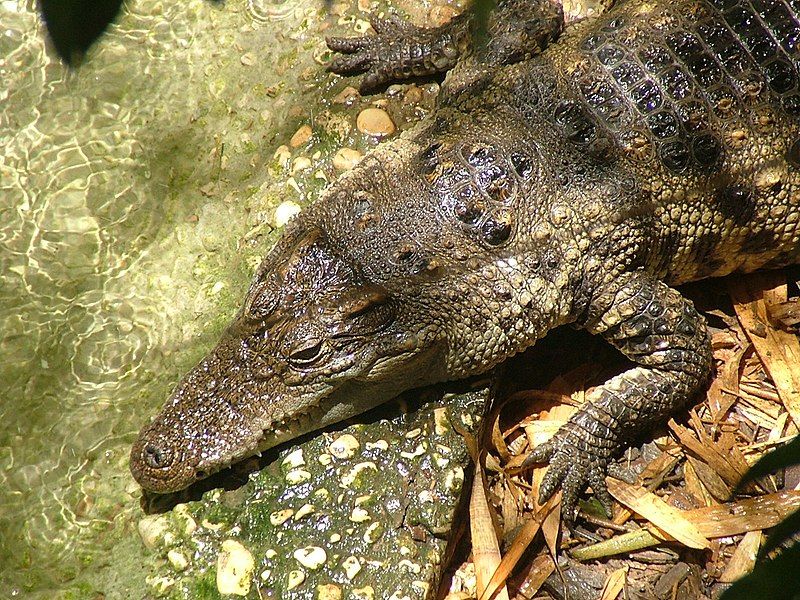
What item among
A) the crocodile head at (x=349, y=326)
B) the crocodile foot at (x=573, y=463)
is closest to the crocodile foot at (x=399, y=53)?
the crocodile head at (x=349, y=326)

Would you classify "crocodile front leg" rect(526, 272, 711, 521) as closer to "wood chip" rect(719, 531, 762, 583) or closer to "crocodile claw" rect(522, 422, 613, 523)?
"crocodile claw" rect(522, 422, 613, 523)

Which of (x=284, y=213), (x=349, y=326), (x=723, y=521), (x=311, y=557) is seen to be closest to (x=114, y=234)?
(x=284, y=213)

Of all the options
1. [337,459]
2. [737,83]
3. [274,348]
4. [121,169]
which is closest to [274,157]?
[121,169]

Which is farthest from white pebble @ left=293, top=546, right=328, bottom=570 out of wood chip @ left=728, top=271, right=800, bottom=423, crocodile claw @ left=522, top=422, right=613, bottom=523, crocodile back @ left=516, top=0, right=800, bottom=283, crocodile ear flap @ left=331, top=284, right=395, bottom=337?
wood chip @ left=728, top=271, right=800, bottom=423

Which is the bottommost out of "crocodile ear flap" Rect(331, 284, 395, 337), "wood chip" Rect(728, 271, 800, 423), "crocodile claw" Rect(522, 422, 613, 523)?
"crocodile claw" Rect(522, 422, 613, 523)

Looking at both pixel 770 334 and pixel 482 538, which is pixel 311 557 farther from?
pixel 770 334
